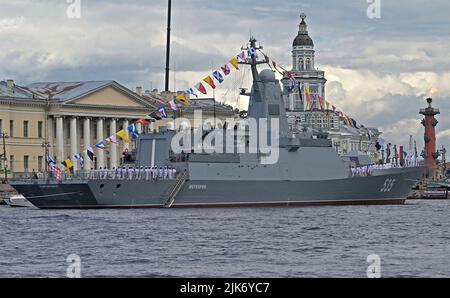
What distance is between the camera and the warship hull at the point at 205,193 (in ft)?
206

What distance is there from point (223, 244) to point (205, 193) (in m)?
29.8

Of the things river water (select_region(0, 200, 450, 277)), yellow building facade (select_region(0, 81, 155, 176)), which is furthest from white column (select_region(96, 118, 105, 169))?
river water (select_region(0, 200, 450, 277))

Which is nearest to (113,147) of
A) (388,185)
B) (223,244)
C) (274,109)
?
(388,185)

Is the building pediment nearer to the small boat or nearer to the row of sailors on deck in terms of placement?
the small boat

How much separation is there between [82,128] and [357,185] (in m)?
43.2

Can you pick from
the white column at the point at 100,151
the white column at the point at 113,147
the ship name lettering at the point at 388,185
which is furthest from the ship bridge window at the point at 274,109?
the white column at the point at 113,147

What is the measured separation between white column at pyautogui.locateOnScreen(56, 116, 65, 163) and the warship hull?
38611 millimetres

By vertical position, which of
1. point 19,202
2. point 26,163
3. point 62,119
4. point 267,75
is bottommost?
point 19,202

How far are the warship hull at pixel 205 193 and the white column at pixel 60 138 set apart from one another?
38.6m

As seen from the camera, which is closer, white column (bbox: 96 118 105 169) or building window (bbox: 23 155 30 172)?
building window (bbox: 23 155 30 172)

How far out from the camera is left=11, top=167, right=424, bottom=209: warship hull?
206ft

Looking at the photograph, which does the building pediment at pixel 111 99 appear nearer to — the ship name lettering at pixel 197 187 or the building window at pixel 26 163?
the building window at pixel 26 163

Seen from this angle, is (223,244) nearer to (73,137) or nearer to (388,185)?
(388,185)

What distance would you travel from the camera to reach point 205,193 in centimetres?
6525
